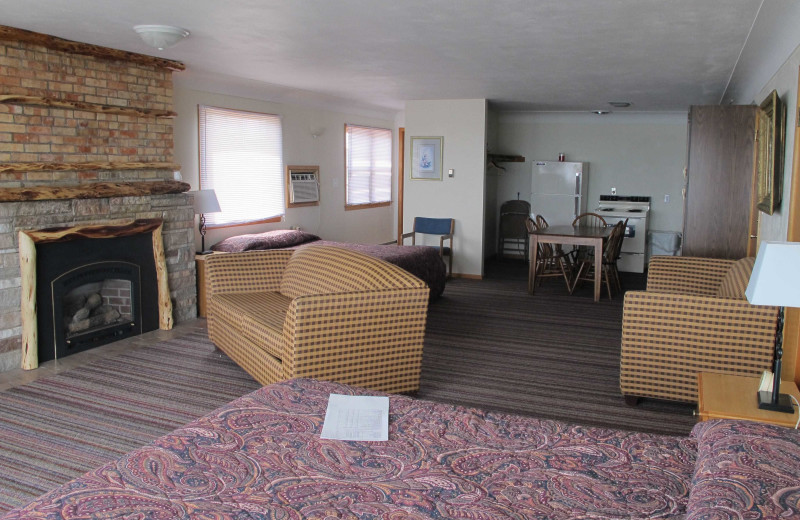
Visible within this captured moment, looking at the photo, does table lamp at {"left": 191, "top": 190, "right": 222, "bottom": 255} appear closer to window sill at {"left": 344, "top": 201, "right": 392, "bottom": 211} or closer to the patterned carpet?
the patterned carpet

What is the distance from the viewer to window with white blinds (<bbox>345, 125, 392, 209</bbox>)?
31.4 feet

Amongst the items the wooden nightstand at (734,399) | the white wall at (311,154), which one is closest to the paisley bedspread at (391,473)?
the wooden nightstand at (734,399)

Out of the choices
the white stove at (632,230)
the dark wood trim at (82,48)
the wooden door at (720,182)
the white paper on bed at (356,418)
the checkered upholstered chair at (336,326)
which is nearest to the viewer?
the white paper on bed at (356,418)

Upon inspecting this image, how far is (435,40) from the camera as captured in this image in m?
4.50

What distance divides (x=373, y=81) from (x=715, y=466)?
569cm

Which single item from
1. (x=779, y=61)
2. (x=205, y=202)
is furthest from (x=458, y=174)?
(x=779, y=61)

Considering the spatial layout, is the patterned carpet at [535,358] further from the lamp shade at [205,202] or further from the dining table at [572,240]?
the lamp shade at [205,202]

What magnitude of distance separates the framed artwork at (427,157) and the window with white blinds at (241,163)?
175 cm

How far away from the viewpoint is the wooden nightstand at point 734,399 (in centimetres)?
255

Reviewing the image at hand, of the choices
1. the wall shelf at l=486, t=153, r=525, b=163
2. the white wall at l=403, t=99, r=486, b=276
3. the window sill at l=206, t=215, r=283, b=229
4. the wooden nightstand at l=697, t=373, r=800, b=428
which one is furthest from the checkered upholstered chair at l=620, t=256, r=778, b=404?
the wall shelf at l=486, t=153, r=525, b=163

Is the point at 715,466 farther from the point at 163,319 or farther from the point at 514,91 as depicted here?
the point at 514,91

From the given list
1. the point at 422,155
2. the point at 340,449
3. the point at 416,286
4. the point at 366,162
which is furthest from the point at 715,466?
the point at 366,162

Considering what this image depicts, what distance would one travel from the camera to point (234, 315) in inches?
170

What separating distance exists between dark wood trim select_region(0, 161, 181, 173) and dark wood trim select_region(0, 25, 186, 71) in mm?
805
